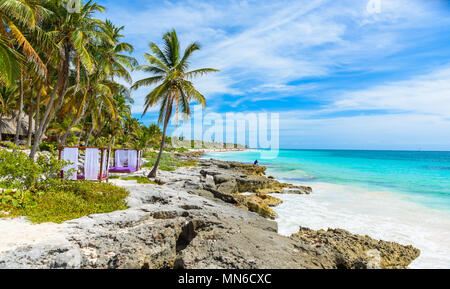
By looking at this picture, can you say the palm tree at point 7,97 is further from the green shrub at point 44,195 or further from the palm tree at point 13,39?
the green shrub at point 44,195

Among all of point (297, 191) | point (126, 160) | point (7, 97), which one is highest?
point (7, 97)

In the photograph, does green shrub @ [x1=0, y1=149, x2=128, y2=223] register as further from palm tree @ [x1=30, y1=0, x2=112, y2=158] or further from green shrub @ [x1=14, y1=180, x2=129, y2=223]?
palm tree @ [x1=30, y1=0, x2=112, y2=158]

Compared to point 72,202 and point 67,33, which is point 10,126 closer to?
point 67,33

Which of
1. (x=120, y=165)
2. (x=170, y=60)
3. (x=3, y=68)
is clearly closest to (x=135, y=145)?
(x=120, y=165)

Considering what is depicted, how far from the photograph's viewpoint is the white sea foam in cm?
841

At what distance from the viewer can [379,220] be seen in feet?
37.4

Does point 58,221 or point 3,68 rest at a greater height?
point 3,68

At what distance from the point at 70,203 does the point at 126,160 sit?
11139 mm

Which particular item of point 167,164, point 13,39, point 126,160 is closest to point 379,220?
point 126,160

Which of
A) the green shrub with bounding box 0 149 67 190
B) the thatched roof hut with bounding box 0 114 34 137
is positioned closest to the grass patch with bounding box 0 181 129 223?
the green shrub with bounding box 0 149 67 190

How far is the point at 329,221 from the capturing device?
10719 millimetres
